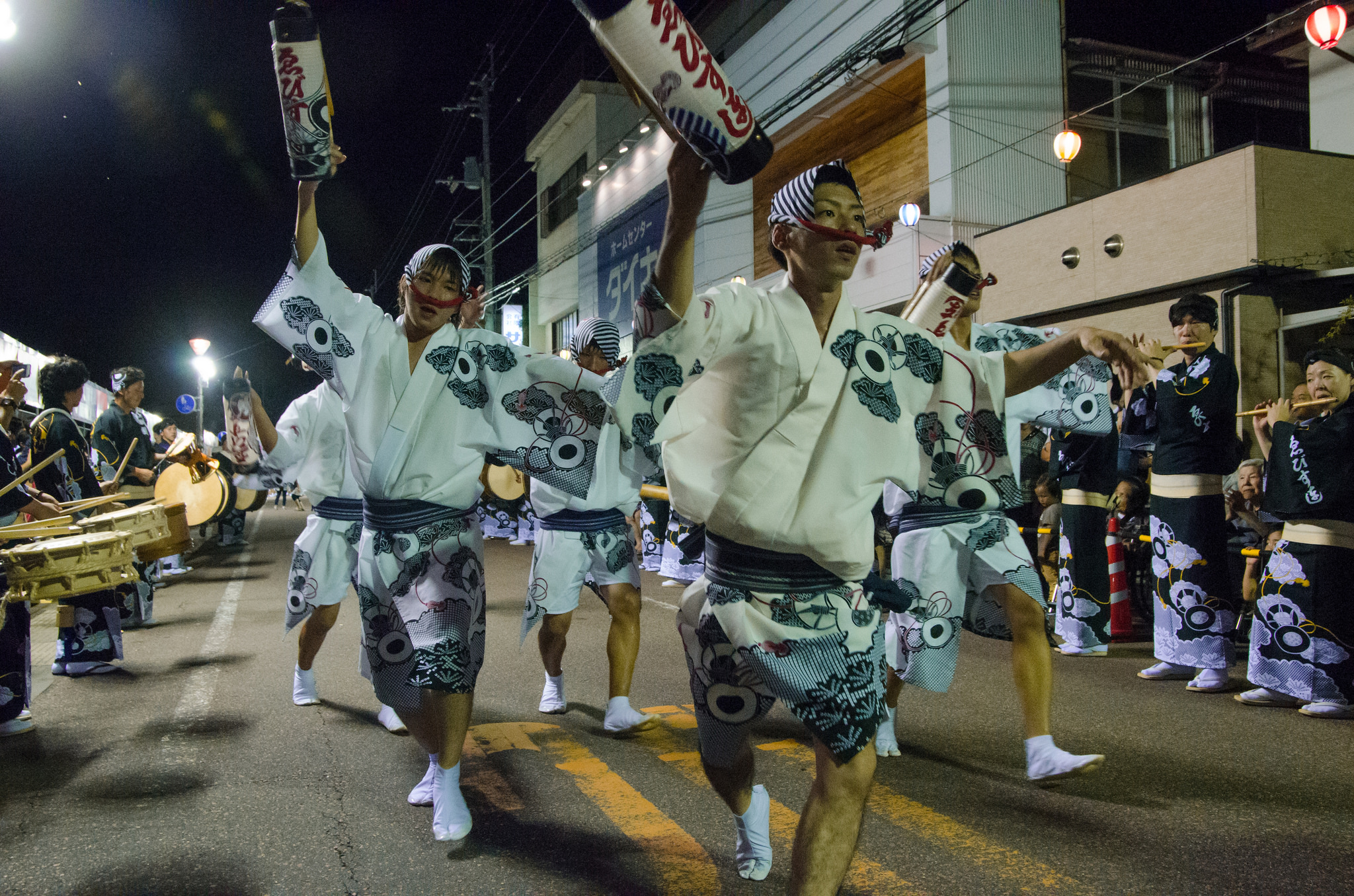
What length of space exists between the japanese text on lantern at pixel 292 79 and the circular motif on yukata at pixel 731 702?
90.8 inches

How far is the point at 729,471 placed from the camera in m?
2.34

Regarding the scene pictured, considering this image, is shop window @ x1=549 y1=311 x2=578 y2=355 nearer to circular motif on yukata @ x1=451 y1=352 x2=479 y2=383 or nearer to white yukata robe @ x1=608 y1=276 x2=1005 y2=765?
circular motif on yukata @ x1=451 y1=352 x2=479 y2=383

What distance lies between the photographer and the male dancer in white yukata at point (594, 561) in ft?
15.4

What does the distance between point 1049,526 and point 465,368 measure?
671 cm

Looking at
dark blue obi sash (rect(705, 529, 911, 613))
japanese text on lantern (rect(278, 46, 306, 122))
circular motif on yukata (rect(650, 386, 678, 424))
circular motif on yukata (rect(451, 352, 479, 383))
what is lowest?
dark blue obi sash (rect(705, 529, 911, 613))

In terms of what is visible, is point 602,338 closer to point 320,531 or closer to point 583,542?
point 583,542

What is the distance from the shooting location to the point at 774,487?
2268 millimetres

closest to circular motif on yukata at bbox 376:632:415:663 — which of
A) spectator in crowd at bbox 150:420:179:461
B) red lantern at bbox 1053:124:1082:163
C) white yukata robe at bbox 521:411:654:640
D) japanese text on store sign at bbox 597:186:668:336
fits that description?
white yukata robe at bbox 521:411:654:640

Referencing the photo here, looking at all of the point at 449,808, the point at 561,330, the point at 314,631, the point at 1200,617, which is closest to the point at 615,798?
the point at 449,808

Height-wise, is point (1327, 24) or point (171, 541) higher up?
point (1327, 24)

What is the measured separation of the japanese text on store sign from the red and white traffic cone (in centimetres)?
1452

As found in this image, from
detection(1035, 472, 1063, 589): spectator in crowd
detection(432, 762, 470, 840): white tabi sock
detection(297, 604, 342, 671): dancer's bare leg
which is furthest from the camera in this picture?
detection(1035, 472, 1063, 589): spectator in crowd

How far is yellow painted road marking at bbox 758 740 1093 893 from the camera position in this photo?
2.79 meters

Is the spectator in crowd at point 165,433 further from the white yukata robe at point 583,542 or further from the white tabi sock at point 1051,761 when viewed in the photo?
the white tabi sock at point 1051,761
